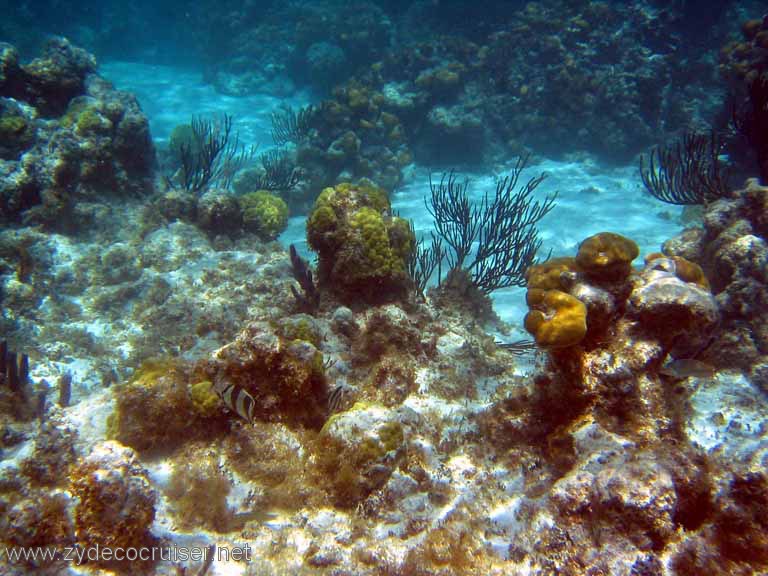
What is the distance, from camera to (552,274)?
3.62m

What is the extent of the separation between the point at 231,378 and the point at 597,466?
2.77 m

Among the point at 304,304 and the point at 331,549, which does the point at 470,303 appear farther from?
the point at 331,549

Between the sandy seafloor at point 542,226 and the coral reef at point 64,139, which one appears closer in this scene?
the sandy seafloor at point 542,226

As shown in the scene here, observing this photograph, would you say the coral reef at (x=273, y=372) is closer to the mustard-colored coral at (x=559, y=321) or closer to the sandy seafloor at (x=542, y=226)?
the sandy seafloor at (x=542, y=226)

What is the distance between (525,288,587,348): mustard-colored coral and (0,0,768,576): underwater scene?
22 mm

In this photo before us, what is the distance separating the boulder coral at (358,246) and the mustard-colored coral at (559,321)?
2065 mm

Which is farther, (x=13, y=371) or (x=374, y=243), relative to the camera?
(x=374, y=243)

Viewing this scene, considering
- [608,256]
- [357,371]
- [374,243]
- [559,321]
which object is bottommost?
[357,371]

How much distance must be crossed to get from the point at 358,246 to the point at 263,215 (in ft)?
13.9

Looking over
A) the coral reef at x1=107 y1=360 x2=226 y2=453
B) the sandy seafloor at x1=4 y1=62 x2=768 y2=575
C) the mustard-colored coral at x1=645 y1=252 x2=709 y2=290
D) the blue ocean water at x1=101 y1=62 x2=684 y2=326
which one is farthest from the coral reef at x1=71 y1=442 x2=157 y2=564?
the blue ocean water at x1=101 y1=62 x2=684 y2=326

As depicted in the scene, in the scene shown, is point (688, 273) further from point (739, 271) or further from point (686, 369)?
point (739, 271)

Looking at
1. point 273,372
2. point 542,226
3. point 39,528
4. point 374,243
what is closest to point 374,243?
point 374,243

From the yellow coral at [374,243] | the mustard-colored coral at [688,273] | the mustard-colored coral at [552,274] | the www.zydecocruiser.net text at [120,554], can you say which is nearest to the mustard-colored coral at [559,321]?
the mustard-colored coral at [552,274]

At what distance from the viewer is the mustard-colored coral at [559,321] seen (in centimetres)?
301
